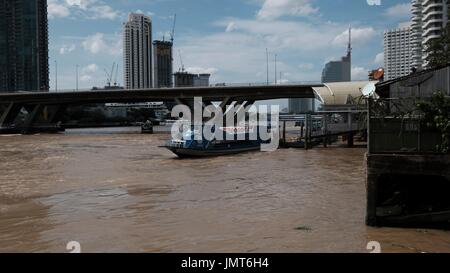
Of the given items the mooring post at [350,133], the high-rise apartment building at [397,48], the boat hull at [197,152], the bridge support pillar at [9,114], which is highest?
the high-rise apartment building at [397,48]

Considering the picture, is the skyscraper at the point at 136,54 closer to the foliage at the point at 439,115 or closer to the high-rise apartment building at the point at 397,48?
the high-rise apartment building at the point at 397,48

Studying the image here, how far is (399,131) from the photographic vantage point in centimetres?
1265

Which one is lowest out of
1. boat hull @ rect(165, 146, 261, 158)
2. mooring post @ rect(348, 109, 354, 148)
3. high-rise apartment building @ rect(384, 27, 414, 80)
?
boat hull @ rect(165, 146, 261, 158)

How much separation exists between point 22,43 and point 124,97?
66217 millimetres

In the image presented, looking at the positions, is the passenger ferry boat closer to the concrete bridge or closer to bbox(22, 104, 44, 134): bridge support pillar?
the concrete bridge

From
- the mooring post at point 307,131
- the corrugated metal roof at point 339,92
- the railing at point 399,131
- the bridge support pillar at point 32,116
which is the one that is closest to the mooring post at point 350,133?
the mooring post at point 307,131

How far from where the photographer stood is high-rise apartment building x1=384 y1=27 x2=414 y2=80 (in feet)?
417

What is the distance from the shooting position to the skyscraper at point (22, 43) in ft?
461

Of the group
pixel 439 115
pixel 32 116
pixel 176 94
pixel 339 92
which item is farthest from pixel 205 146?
pixel 32 116

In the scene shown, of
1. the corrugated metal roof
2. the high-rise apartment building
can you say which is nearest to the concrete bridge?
the corrugated metal roof

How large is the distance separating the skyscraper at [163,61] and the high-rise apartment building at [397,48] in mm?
76943

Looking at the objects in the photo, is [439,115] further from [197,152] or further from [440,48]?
[440,48]

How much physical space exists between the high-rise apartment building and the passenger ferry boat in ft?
288
